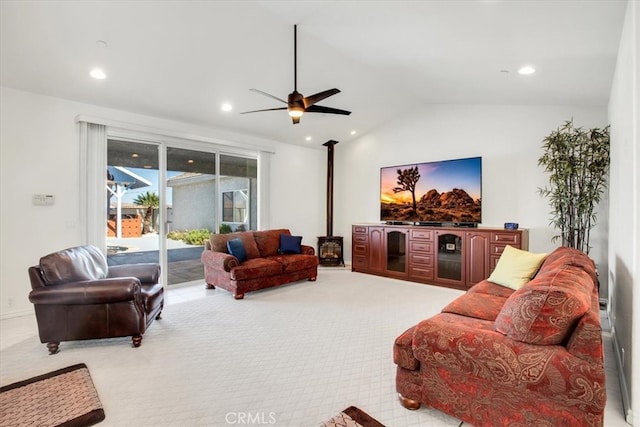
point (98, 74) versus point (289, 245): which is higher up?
point (98, 74)

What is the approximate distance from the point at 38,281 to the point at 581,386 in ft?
13.2

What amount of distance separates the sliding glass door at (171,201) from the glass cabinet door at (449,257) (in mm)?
3666

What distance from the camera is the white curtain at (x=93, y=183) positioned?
4.23 m

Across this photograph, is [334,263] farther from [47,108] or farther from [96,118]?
[47,108]

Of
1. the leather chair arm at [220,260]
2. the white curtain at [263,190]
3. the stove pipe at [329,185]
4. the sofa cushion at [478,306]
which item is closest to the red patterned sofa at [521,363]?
the sofa cushion at [478,306]

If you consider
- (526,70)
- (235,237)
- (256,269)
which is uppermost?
(526,70)

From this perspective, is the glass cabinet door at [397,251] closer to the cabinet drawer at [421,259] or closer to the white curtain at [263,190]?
the cabinet drawer at [421,259]

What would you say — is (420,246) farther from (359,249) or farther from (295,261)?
(295,261)

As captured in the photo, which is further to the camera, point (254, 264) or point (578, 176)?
point (254, 264)

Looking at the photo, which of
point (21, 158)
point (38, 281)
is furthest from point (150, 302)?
point (21, 158)

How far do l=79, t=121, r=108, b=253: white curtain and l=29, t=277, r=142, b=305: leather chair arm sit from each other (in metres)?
1.63

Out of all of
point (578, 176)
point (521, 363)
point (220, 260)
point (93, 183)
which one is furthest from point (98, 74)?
point (578, 176)

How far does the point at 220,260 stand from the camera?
185 inches

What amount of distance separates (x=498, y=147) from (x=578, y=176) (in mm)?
1364
